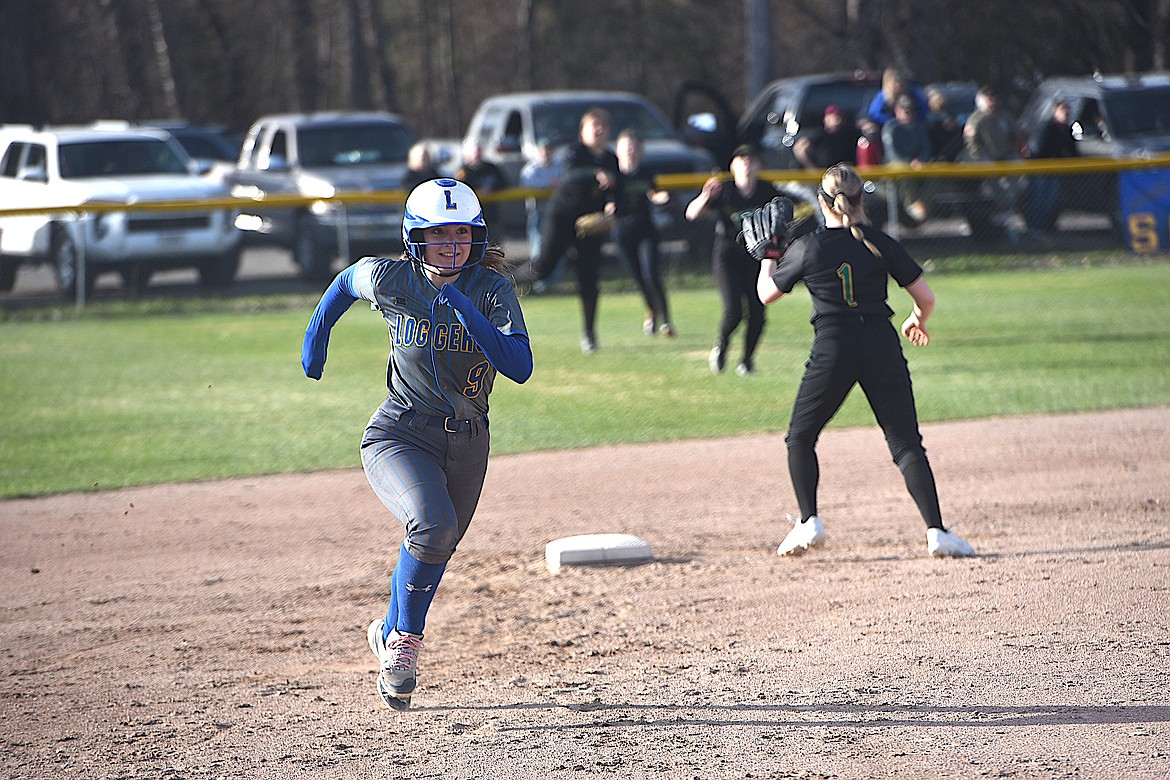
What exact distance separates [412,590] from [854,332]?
8.96 ft

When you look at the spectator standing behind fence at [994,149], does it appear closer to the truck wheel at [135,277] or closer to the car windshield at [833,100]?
the car windshield at [833,100]

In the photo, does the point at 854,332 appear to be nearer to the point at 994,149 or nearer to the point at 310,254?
the point at 310,254

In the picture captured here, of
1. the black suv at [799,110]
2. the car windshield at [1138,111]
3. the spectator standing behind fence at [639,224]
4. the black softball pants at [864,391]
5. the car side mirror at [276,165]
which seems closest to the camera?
the black softball pants at [864,391]

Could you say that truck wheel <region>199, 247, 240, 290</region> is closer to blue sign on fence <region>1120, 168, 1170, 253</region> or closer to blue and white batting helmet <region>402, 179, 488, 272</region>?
blue sign on fence <region>1120, 168, 1170, 253</region>

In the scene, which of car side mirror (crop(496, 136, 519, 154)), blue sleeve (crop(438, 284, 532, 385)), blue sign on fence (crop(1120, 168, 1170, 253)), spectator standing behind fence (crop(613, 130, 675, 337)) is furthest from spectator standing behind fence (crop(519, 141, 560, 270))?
blue sleeve (crop(438, 284, 532, 385))

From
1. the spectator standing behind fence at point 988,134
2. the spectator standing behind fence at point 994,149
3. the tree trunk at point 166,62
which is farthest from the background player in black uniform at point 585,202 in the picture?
the tree trunk at point 166,62

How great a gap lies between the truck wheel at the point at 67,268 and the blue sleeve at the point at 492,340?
14.3 meters

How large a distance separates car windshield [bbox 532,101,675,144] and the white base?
1378cm

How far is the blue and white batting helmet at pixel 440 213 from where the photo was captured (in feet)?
16.2

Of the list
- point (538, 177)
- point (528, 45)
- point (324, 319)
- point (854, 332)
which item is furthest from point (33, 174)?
point (528, 45)

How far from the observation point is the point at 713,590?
6.61m

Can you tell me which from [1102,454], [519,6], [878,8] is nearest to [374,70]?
[519,6]

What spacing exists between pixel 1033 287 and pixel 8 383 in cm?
1178

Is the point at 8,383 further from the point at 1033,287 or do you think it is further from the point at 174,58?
the point at 174,58
